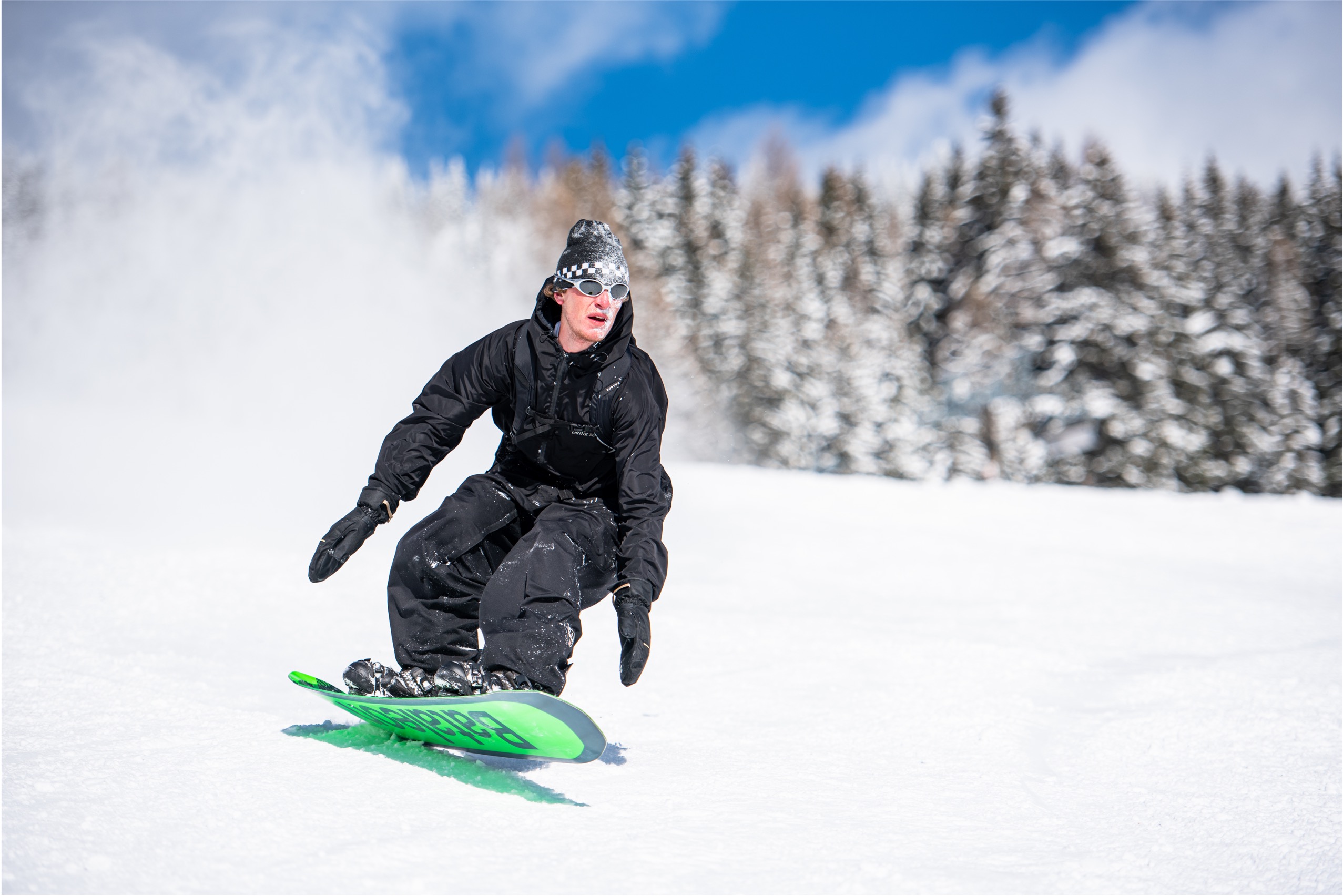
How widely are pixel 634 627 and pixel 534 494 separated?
0.72 m

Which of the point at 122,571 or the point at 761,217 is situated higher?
the point at 761,217

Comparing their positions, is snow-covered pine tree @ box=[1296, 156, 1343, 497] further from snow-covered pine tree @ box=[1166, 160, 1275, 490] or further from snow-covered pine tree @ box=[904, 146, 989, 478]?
snow-covered pine tree @ box=[904, 146, 989, 478]

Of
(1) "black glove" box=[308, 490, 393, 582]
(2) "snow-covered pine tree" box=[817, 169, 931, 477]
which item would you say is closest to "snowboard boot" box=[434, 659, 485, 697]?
(1) "black glove" box=[308, 490, 393, 582]

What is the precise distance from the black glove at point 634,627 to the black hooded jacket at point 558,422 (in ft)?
0.34

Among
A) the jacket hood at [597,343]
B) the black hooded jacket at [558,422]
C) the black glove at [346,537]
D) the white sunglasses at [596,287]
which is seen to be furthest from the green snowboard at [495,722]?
the white sunglasses at [596,287]

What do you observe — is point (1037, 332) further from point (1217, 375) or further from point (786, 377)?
point (786, 377)

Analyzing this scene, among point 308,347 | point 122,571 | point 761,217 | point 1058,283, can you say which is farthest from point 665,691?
point 761,217

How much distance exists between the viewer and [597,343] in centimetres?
298

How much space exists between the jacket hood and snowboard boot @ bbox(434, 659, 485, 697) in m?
1.03

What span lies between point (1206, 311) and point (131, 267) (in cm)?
3483

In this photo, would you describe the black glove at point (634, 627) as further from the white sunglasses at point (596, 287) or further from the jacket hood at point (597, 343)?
the white sunglasses at point (596, 287)

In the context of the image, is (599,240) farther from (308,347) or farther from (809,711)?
(308,347)

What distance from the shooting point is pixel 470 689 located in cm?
277

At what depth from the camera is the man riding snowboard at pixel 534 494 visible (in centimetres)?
279
